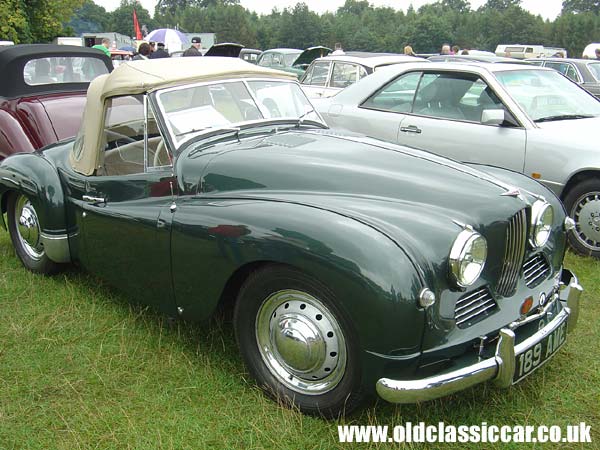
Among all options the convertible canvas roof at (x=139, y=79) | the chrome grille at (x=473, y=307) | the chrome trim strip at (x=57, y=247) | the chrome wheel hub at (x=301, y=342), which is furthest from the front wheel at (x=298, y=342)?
the chrome trim strip at (x=57, y=247)

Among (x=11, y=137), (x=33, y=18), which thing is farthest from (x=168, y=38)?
(x=11, y=137)

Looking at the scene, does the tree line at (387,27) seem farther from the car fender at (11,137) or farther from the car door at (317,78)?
the car fender at (11,137)

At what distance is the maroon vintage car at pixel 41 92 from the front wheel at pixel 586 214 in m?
4.89

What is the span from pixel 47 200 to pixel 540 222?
323cm

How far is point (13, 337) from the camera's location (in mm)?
3754

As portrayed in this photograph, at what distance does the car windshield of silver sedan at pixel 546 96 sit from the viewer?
556 centimetres

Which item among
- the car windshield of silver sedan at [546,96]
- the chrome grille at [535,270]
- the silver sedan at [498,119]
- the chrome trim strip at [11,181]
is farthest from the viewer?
the car windshield of silver sedan at [546,96]

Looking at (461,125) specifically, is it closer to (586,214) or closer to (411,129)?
(411,129)

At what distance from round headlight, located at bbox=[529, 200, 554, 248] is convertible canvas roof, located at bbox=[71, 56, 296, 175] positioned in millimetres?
2030

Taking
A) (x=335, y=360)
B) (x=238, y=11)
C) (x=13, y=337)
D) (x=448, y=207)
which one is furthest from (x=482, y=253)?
(x=238, y=11)

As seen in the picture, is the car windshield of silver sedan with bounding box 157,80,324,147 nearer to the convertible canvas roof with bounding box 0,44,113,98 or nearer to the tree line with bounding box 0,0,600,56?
the convertible canvas roof with bounding box 0,44,113,98

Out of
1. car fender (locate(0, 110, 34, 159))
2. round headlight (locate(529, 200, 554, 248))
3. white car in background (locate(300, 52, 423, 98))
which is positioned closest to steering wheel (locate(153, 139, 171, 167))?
round headlight (locate(529, 200, 554, 248))

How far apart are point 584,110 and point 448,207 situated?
3722 mm

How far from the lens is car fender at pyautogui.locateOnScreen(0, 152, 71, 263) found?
4152mm
